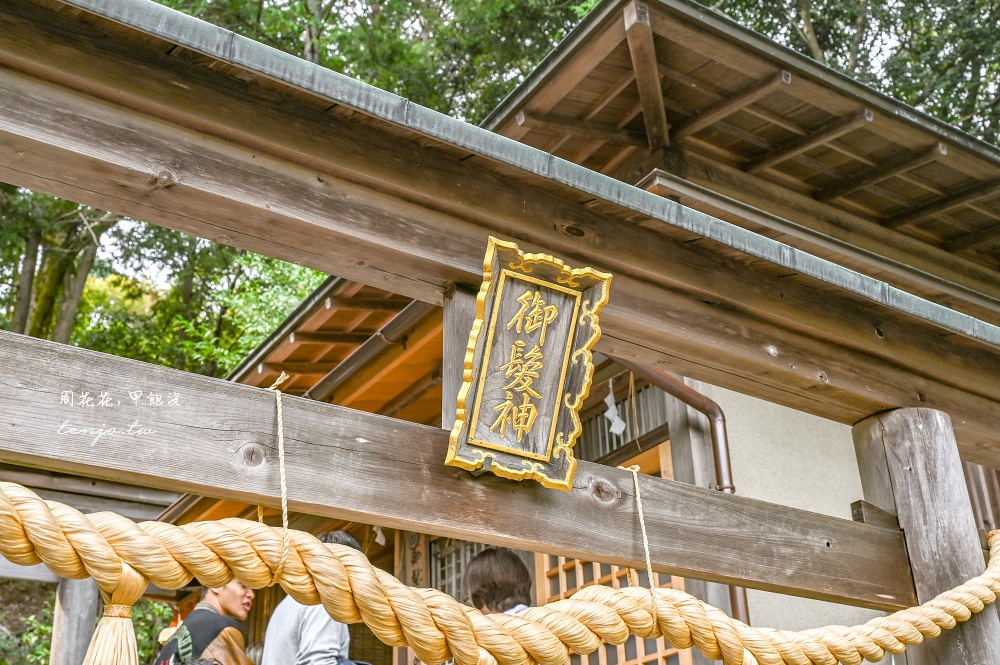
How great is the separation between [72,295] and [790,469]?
14.5 meters

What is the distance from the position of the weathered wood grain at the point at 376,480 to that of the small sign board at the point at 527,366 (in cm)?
12

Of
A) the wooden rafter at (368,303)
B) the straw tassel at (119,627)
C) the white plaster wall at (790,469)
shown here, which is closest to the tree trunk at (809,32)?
the white plaster wall at (790,469)

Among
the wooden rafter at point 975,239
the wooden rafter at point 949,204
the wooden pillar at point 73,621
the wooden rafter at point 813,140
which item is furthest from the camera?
the wooden rafter at point 975,239

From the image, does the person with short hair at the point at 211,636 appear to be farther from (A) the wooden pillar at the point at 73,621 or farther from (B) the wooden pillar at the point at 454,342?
(A) the wooden pillar at the point at 73,621

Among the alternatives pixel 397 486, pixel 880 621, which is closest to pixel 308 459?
pixel 397 486

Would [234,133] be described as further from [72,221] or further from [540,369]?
[72,221]

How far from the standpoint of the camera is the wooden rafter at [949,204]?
679 cm

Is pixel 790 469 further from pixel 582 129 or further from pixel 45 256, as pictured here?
pixel 45 256

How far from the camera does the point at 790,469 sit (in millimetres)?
6434

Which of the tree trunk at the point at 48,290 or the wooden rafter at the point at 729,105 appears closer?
the wooden rafter at the point at 729,105

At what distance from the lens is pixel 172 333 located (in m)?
18.0

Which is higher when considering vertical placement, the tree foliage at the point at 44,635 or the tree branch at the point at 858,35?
the tree branch at the point at 858,35

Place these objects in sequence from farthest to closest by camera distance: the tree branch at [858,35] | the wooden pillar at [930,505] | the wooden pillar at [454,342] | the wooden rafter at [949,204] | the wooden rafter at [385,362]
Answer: the tree branch at [858,35]
the wooden rafter at [949,204]
the wooden rafter at [385,362]
the wooden pillar at [930,505]
the wooden pillar at [454,342]

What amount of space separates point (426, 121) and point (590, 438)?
4.42 metres
